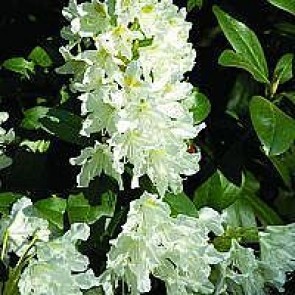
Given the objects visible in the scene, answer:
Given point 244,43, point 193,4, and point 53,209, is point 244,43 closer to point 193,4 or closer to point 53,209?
point 193,4

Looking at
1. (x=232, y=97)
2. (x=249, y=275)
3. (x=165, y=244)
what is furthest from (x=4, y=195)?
(x=232, y=97)

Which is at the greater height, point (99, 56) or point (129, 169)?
point (99, 56)

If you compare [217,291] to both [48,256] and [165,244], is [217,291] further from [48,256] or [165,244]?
[48,256]

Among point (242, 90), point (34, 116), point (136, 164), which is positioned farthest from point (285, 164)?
point (34, 116)

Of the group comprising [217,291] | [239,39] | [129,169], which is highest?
[239,39]

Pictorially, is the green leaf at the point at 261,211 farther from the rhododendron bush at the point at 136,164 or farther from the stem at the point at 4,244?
the stem at the point at 4,244

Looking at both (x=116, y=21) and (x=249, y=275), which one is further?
(x=249, y=275)

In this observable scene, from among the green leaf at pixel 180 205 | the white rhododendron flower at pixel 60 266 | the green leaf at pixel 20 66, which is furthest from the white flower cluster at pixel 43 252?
the green leaf at pixel 20 66
